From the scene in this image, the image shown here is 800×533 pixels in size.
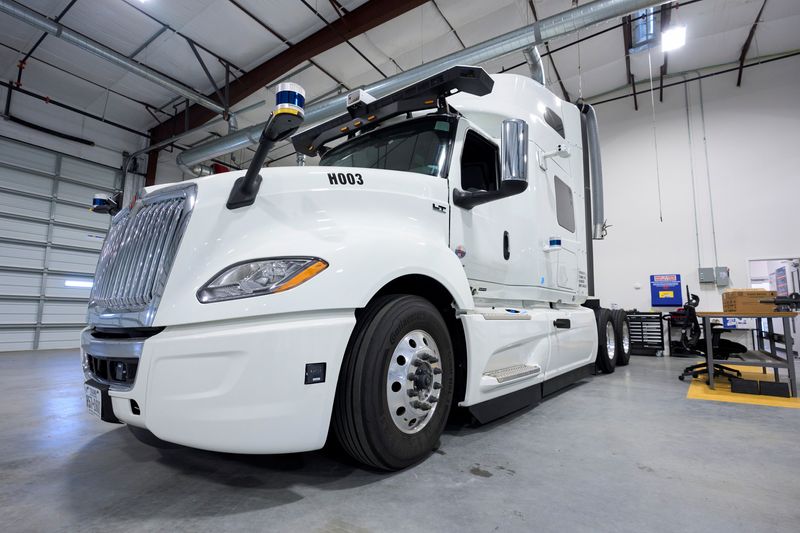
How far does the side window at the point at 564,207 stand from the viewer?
427 centimetres

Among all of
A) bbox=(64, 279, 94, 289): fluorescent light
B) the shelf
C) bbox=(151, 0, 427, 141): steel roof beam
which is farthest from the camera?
bbox=(64, 279, 94, 289): fluorescent light

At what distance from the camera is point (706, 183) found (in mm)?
10266

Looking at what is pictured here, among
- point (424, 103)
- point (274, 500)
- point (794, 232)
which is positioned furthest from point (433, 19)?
point (794, 232)

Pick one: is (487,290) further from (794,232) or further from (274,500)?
(794,232)

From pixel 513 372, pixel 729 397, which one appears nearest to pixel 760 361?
pixel 729 397

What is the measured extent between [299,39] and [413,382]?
8.79 metres

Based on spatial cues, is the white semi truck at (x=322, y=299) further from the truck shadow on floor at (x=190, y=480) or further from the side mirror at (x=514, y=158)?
the truck shadow on floor at (x=190, y=480)

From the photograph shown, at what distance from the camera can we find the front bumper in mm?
1541

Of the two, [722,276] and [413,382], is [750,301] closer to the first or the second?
[413,382]

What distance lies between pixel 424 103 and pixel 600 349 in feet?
15.4

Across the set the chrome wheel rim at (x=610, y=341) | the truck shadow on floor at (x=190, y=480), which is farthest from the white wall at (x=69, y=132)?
the chrome wheel rim at (x=610, y=341)

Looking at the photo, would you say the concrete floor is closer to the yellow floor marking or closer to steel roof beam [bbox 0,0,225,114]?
the yellow floor marking

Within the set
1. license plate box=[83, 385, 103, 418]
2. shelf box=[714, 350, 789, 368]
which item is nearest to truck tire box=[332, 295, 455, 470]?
license plate box=[83, 385, 103, 418]

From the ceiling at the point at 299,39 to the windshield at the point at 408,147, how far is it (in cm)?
583
